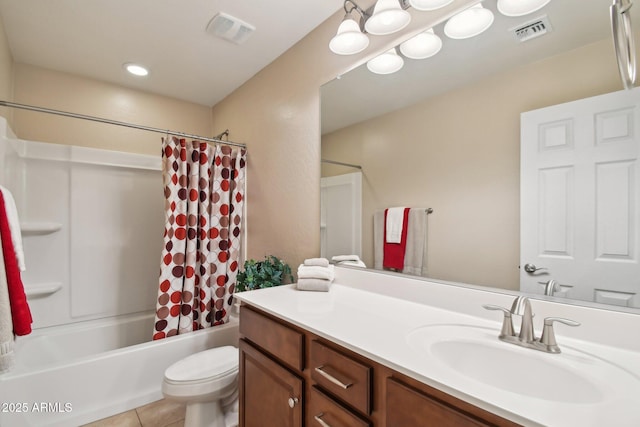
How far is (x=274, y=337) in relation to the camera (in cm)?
119

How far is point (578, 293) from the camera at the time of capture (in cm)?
95

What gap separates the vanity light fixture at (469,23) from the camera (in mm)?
1164

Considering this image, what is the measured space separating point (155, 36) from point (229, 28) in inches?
21.6

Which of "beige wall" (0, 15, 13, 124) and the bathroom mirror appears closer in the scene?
the bathroom mirror

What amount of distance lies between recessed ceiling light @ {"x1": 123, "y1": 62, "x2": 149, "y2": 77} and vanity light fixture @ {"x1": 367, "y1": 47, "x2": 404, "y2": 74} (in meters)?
1.96

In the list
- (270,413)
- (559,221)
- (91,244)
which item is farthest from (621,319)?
(91,244)

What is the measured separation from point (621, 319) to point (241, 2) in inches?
85.5

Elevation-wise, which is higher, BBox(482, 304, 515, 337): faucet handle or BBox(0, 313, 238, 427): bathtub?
BBox(482, 304, 515, 337): faucet handle

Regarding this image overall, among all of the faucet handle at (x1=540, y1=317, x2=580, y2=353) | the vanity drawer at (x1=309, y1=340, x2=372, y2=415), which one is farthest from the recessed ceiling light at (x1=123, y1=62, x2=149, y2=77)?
the faucet handle at (x1=540, y1=317, x2=580, y2=353)

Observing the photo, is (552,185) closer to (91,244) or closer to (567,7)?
(567,7)

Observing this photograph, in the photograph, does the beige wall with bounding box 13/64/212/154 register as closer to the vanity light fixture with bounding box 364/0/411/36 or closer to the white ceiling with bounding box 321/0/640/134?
the white ceiling with bounding box 321/0/640/134

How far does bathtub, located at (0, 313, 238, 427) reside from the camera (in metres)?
1.59

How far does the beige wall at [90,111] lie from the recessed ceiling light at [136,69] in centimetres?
36

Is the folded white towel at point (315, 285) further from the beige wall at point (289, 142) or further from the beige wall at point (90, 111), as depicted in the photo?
the beige wall at point (90, 111)
